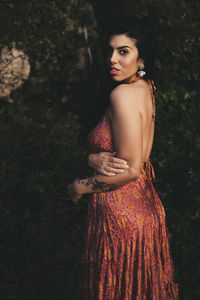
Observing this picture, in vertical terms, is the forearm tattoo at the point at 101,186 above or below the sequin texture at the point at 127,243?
above

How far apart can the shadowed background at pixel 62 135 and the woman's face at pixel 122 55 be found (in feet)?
5.18

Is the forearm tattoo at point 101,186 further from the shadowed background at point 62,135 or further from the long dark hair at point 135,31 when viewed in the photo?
the shadowed background at point 62,135

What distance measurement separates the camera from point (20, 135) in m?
4.19

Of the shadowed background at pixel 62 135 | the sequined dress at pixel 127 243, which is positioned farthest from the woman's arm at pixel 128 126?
the shadowed background at pixel 62 135

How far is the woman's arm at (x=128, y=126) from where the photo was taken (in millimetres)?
1826

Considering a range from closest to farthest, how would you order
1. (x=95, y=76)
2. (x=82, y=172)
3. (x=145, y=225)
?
(x=145, y=225), (x=82, y=172), (x=95, y=76)

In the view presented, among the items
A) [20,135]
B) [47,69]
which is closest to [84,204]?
[20,135]

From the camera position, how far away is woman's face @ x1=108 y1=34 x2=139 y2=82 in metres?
1.99

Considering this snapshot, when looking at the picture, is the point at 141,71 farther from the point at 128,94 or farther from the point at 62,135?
the point at 62,135

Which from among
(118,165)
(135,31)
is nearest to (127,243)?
(118,165)

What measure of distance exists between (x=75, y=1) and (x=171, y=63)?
156 centimetres

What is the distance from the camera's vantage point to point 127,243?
2.11m

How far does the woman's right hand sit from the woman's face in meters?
0.52

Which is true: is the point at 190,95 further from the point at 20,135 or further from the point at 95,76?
the point at 20,135
